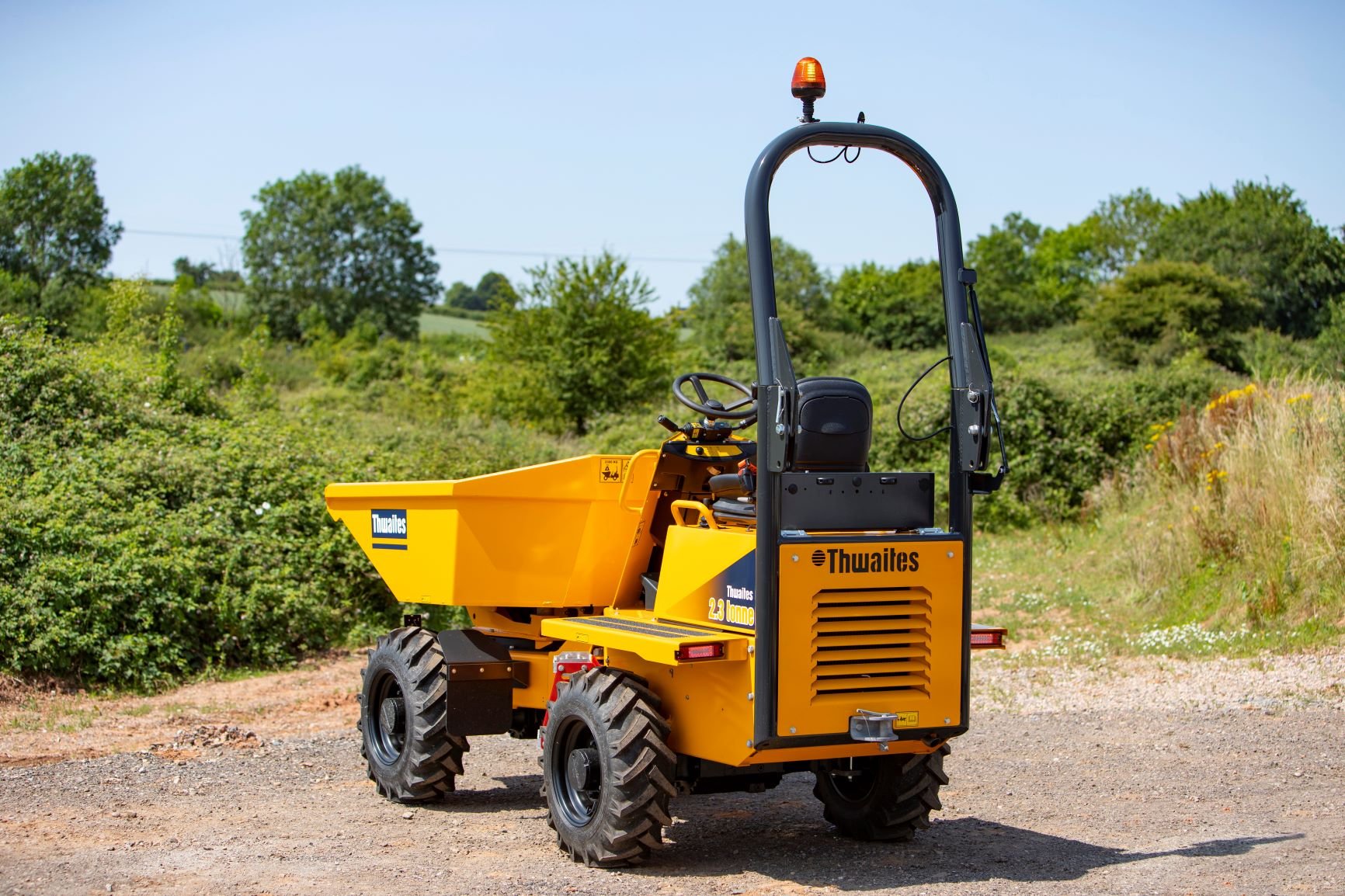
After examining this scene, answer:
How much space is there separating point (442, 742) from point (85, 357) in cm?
920

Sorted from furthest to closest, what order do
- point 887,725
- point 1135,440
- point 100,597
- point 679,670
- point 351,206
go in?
point 351,206 < point 1135,440 < point 100,597 < point 679,670 < point 887,725

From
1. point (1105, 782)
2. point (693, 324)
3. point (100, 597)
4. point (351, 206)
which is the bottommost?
point (1105, 782)

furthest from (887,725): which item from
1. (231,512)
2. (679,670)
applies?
(231,512)

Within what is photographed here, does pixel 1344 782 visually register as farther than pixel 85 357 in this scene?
No

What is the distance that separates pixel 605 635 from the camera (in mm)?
5859

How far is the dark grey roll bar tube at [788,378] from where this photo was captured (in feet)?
17.0

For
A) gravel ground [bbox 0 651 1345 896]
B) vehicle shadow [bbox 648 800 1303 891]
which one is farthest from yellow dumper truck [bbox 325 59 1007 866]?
gravel ground [bbox 0 651 1345 896]

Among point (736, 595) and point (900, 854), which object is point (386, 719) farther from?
point (900, 854)

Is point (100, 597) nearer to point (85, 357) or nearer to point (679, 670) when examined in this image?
point (85, 357)

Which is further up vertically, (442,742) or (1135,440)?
(1135,440)

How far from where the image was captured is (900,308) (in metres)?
56.1

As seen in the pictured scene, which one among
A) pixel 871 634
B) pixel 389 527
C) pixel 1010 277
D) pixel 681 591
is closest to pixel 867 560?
pixel 871 634

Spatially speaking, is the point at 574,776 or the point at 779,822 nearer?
the point at 574,776

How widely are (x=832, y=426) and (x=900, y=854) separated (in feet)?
6.63
